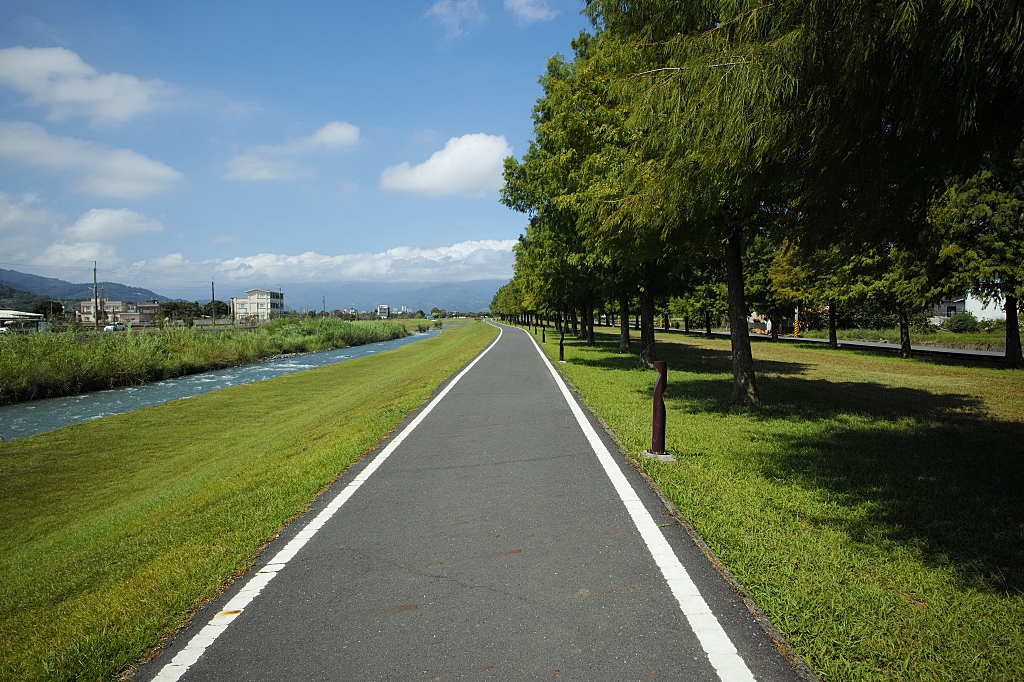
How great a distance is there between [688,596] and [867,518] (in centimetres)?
238

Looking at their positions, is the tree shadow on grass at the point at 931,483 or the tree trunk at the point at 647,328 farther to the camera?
the tree trunk at the point at 647,328

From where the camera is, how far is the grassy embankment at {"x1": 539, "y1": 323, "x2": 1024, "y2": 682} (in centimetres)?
293

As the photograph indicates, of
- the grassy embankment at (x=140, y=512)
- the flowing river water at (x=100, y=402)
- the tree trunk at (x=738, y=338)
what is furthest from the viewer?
the flowing river water at (x=100, y=402)

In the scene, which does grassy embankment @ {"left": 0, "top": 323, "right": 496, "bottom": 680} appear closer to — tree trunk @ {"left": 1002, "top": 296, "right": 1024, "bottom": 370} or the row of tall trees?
the row of tall trees

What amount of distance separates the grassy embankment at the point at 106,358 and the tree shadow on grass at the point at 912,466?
913 inches

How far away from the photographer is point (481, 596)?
3.53 metres

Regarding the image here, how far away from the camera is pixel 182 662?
291cm

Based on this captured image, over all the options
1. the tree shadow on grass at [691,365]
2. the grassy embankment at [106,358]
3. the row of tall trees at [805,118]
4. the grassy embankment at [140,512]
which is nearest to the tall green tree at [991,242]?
the tree shadow on grass at [691,365]

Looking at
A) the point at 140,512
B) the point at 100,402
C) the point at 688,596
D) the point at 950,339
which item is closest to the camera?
the point at 688,596

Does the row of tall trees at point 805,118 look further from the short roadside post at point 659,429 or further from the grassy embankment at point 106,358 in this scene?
the grassy embankment at point 106,358

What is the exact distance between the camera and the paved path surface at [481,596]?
9.23 feet

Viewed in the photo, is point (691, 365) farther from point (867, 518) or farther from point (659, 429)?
point (867, 518)

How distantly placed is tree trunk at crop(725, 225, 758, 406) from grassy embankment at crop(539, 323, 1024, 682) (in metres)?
0.51

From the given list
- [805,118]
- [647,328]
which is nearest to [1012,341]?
[647,328]
